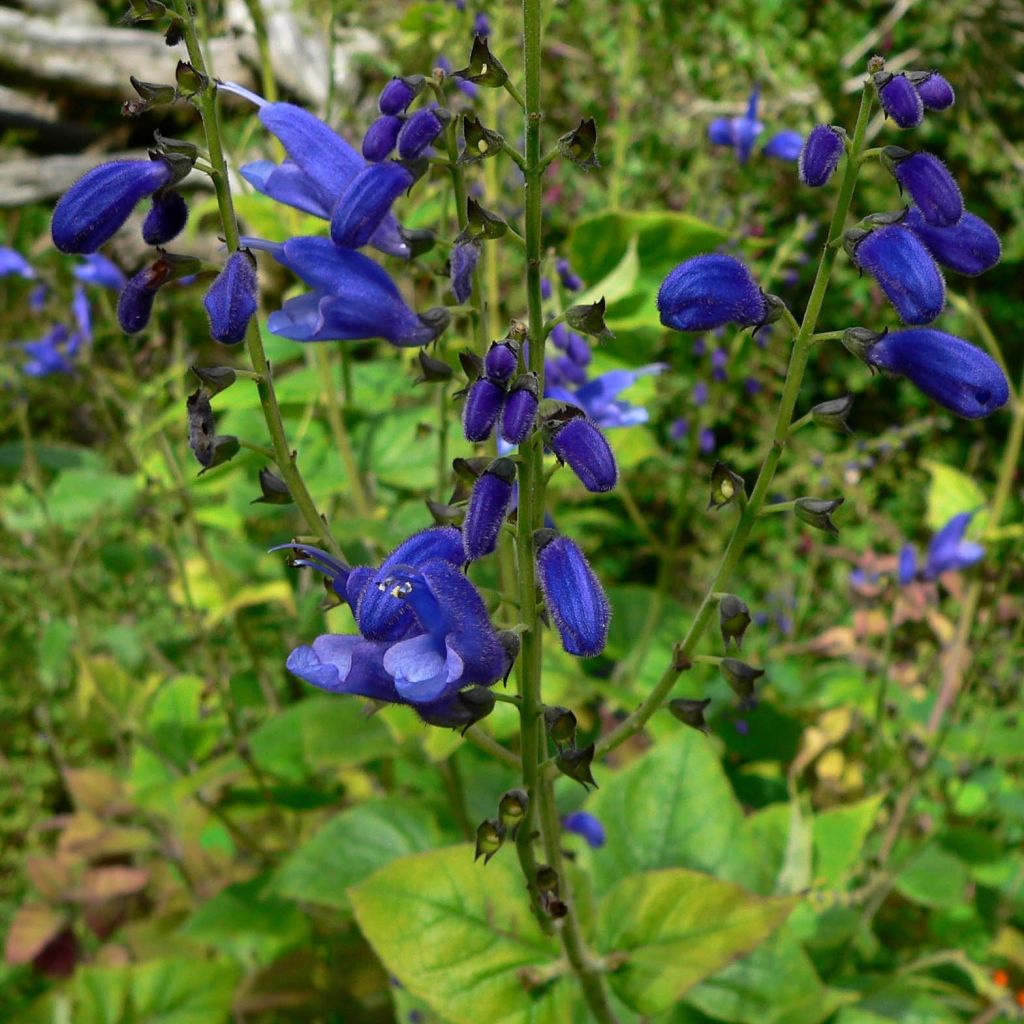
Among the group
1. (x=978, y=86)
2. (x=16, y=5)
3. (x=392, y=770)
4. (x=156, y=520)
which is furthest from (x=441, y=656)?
(x=16, y=5)

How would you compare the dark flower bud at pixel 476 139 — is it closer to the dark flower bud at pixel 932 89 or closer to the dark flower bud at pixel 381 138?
the dark flower bud at pixel 381 138

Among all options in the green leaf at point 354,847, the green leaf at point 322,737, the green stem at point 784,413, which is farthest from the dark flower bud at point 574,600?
the green leaf at point 354,847

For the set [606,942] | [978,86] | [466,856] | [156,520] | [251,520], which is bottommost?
[251,520]

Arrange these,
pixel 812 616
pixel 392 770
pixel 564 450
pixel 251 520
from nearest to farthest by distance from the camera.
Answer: pixel 564 450, pixel 392 770, pixel 251 520, pixel 812 616

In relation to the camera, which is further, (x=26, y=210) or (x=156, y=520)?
(x=26, y=210)

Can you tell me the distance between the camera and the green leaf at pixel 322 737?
248 cm

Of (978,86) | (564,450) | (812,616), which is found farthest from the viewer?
(978,86)

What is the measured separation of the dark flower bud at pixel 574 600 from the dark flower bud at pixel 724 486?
0.74ft

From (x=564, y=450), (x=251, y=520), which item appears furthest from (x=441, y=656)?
(x=251, y=520)

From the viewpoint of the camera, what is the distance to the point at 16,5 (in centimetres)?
750

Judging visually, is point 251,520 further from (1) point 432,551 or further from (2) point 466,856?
(1) point 432,551

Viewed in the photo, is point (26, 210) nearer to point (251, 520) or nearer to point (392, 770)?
point (251, 520)

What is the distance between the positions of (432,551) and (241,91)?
72 cm

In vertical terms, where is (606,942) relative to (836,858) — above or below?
above
